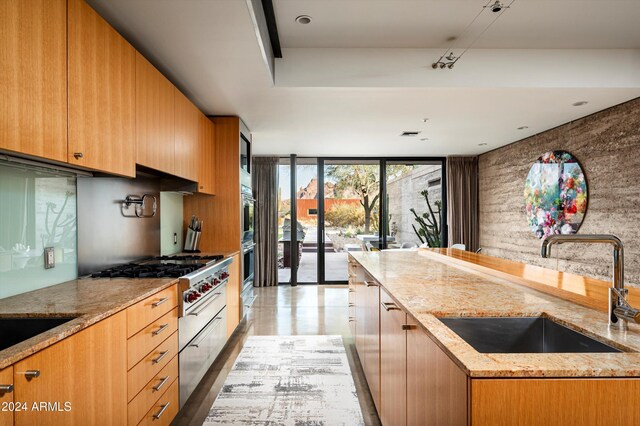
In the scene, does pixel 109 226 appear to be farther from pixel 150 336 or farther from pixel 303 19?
pixel 303 19

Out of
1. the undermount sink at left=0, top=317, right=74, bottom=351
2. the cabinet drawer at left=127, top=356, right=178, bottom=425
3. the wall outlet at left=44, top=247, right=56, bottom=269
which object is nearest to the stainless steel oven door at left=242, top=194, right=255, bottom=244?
the cabinet drawer at left=127, top=356, right=178, bottom=425

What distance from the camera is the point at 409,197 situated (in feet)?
21.3

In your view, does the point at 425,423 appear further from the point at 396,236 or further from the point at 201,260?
the point at 396,236

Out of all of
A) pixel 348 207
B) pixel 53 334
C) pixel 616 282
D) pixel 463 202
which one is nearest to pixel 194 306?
pixel 53 334

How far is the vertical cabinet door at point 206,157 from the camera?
11.0ft

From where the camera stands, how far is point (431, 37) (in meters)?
2.76

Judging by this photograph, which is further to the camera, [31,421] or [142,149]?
[142,149]

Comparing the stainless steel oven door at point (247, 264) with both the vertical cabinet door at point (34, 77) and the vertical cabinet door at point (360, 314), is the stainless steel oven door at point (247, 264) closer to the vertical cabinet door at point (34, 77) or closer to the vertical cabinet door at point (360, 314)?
the vertical cabinet door at point (360, 314)

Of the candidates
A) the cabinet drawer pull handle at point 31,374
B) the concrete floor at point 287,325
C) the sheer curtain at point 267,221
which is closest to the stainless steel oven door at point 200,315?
the concrete floor at point 287,325

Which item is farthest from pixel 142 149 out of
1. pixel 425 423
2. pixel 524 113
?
pixel 524 113

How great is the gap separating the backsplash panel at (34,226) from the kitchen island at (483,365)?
5.94 feet

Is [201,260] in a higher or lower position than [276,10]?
lower

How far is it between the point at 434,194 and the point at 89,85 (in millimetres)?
5923

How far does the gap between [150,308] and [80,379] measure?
0.52 m
